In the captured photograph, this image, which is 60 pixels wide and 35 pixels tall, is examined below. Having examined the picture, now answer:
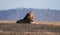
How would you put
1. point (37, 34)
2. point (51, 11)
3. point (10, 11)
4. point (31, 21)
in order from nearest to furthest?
point (37, 34), point (31, 21), point (51, 11), point (10, 11)

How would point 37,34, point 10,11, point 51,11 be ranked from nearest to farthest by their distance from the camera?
point 37,34, point 51,11, point 10,11

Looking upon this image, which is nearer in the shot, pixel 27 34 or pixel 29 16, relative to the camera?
pixel 27 34

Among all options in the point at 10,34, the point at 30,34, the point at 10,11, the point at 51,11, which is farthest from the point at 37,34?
the point at 10,11

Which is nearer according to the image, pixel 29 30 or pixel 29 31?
pixel 29 31

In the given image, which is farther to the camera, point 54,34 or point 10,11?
point 10,11

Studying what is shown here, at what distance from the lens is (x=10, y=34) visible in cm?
1524

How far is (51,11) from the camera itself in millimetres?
139375

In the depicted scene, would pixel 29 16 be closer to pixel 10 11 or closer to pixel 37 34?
pixel 37 34

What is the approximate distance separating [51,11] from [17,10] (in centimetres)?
2362

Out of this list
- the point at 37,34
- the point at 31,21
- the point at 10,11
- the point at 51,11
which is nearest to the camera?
the point at 37,34

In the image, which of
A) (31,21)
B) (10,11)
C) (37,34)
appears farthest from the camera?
(10,11)

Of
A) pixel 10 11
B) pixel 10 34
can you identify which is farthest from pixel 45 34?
pixel 10 11

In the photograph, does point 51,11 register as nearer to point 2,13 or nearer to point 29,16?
point 2,13

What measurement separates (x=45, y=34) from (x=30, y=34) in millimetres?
763
